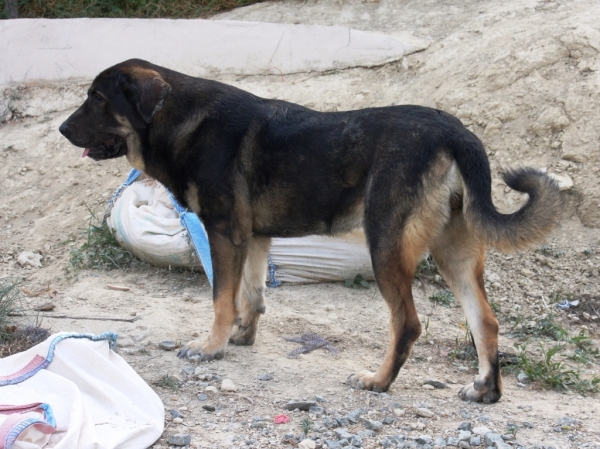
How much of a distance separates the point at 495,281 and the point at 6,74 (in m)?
5.95

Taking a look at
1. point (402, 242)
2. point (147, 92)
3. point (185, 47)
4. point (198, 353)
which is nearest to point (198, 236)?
point (198, 353)

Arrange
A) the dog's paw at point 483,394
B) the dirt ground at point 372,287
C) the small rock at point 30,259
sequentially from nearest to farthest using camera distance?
the dirt ground at point 372,287 < the dog's paw at point 483,394 < the small rock at point 30,259

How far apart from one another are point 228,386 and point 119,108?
73.4 inches

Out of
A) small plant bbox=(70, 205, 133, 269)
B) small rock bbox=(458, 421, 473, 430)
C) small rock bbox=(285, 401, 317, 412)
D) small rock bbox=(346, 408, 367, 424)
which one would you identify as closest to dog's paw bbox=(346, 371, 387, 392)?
small rock bbox=(346, 408, 367, 424)

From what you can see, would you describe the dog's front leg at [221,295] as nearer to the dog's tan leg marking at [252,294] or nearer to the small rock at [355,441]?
the dog's tan leg marking at [252,294]

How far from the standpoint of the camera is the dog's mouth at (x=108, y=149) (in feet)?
17.0

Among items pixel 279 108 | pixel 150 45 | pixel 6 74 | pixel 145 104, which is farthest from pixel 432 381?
pixel 6 74

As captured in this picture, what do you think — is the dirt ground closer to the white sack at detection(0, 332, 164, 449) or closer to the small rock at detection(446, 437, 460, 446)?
the small rock at detection(446, 437, 460, 446)

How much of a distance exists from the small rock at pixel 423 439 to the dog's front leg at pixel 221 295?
156 centimetres

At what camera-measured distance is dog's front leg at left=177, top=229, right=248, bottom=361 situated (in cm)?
502

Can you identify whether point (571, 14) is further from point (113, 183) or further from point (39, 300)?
point (39, 300)

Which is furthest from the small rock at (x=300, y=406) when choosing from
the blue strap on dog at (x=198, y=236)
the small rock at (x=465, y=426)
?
the blue strap on dog at (x=198, y=236)

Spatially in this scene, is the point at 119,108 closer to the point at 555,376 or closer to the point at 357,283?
the point at 357,283

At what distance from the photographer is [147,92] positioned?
197 inches
